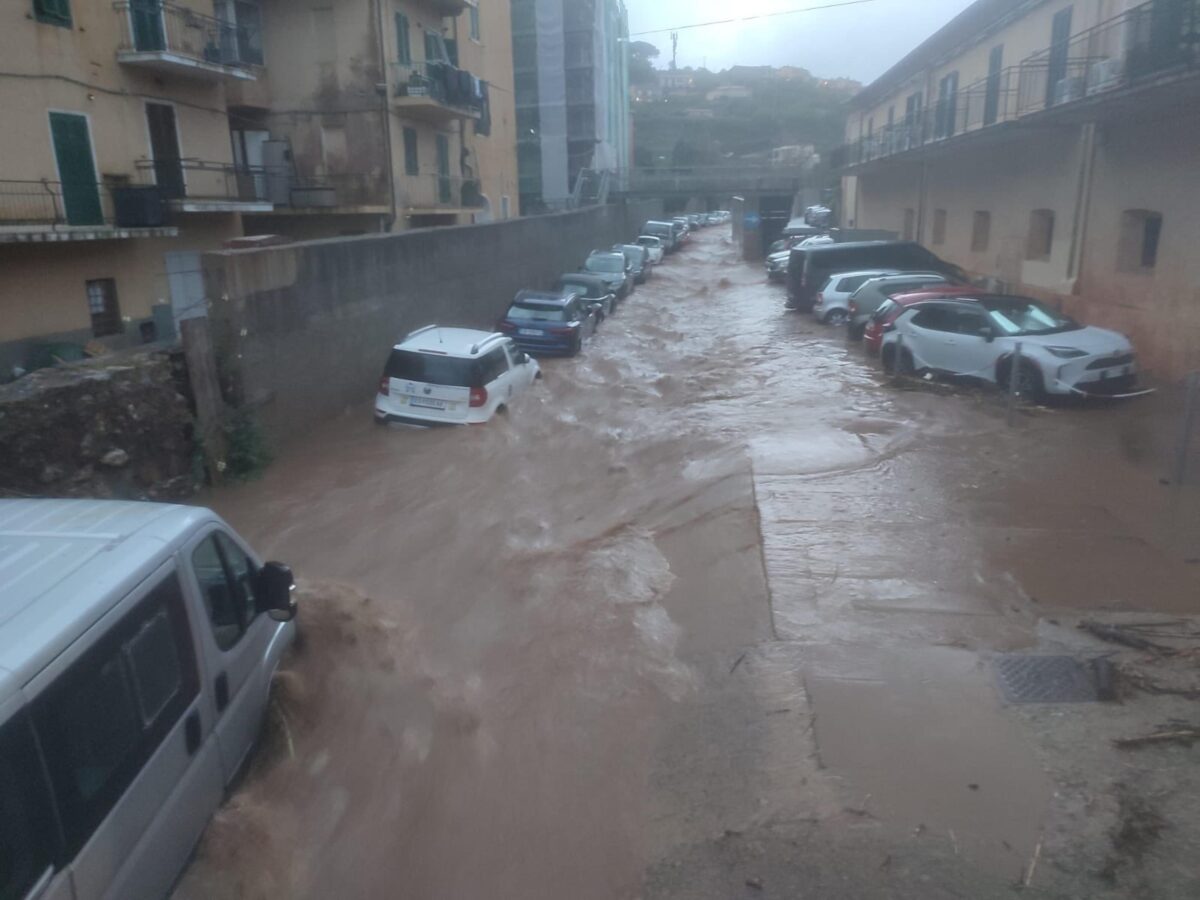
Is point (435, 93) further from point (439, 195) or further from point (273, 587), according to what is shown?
point (273, 587)

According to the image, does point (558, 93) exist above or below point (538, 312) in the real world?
above

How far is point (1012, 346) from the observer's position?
48.6ft

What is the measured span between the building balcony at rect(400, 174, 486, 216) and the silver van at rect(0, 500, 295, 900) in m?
24.4

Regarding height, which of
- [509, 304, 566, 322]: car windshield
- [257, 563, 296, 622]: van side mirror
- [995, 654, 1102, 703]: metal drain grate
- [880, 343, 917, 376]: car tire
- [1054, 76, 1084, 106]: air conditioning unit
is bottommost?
[880, 343, 917, 376]: car tire

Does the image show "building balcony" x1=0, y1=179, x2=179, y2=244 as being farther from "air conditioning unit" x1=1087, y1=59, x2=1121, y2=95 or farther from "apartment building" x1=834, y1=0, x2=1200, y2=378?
"air conditioning unit" x1=1087, y1=59, x2=1121, y2=95

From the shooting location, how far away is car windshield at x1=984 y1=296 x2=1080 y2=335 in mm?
15141

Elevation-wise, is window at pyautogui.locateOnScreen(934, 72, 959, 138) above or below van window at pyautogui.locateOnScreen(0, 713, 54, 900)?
above

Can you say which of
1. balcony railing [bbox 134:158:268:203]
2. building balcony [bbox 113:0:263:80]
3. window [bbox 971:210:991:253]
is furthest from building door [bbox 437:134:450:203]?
window [bbox 971:210:991:253]

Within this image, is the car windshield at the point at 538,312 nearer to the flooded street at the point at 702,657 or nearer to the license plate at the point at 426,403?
the flooded street at the point at 702,657

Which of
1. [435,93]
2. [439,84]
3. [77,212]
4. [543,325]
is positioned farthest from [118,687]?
[439,84]

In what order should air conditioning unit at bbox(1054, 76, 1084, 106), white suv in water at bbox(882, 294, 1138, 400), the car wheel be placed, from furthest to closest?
air conditioning unit at bbox(1054, 76, 1084, 106) < the car wheel < white suv in water at bbox(882, 294, 1138, 400)

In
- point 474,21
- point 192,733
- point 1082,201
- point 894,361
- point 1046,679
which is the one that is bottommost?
point 894,361

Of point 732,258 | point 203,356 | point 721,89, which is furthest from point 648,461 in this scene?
point 721,89

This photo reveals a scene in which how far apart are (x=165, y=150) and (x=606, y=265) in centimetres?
1477
